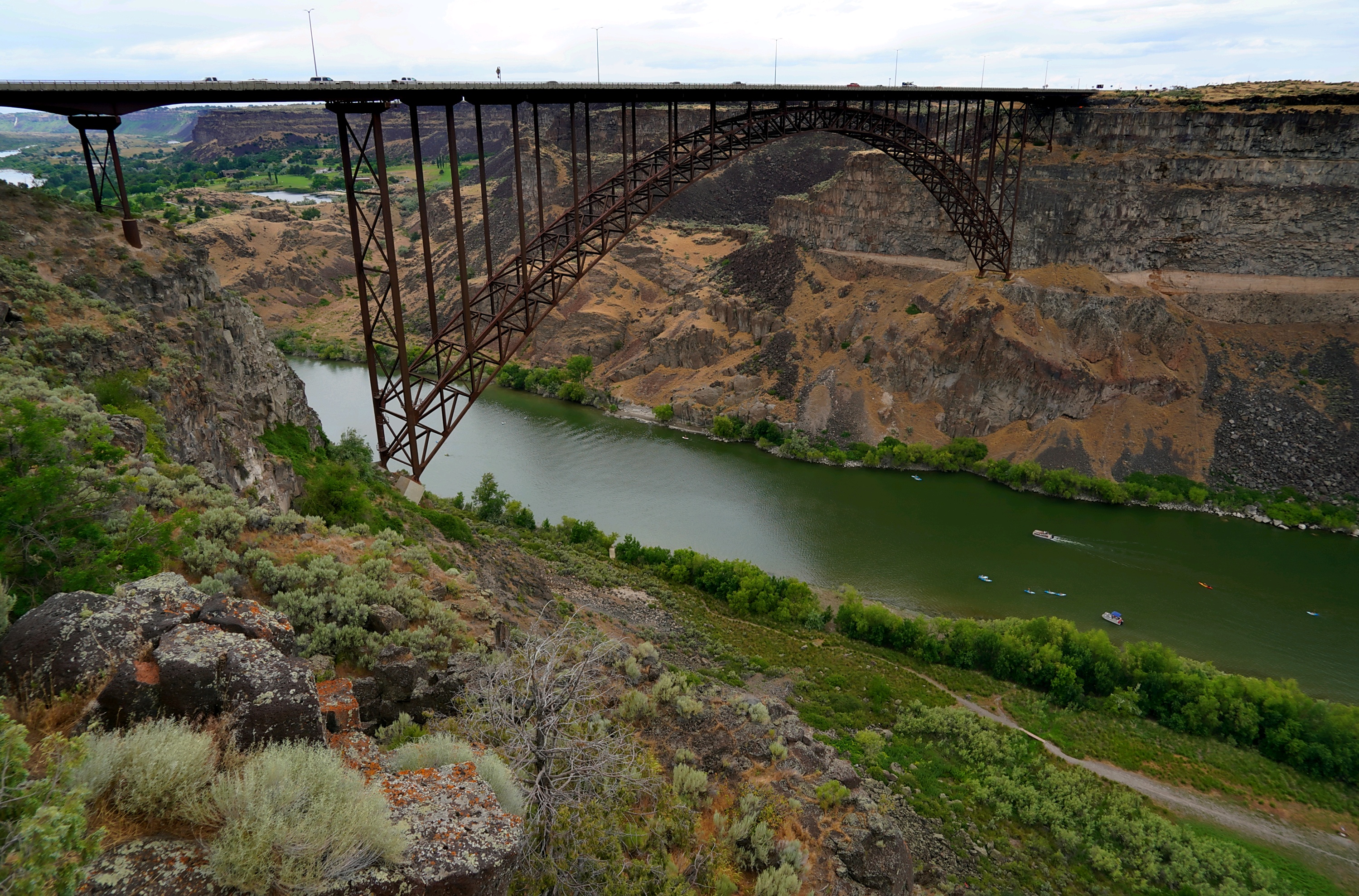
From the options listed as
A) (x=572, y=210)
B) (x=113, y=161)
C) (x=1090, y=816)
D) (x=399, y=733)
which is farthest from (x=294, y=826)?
(x=113, y=161)

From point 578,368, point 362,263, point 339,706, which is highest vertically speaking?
point 362,263

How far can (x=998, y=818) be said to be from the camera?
14.9 meters

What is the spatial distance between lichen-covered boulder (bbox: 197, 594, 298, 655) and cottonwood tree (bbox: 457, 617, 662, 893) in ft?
6.41

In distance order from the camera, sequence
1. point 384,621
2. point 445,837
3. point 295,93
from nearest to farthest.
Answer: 1. point 445,837
2. point 384,621
3. point 295,93

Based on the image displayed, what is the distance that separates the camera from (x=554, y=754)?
693 cm

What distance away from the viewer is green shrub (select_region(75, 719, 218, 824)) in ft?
13.8

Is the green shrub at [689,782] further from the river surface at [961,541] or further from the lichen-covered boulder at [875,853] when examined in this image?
the river surface at [961,541]

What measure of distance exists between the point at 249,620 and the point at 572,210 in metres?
15.2

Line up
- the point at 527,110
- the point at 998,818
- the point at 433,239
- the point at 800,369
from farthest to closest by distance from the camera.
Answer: the point at 527,110 → the point at 433,239 → the point at 800,369 → the point at 998,818

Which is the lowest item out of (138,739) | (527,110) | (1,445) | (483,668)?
(483,668)

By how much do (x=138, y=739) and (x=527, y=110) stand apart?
93561mm

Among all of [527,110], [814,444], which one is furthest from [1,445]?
[527,110]

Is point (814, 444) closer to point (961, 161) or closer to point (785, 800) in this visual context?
point (961, 161)

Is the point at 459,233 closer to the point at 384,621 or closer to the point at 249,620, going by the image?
the point at 384,621
